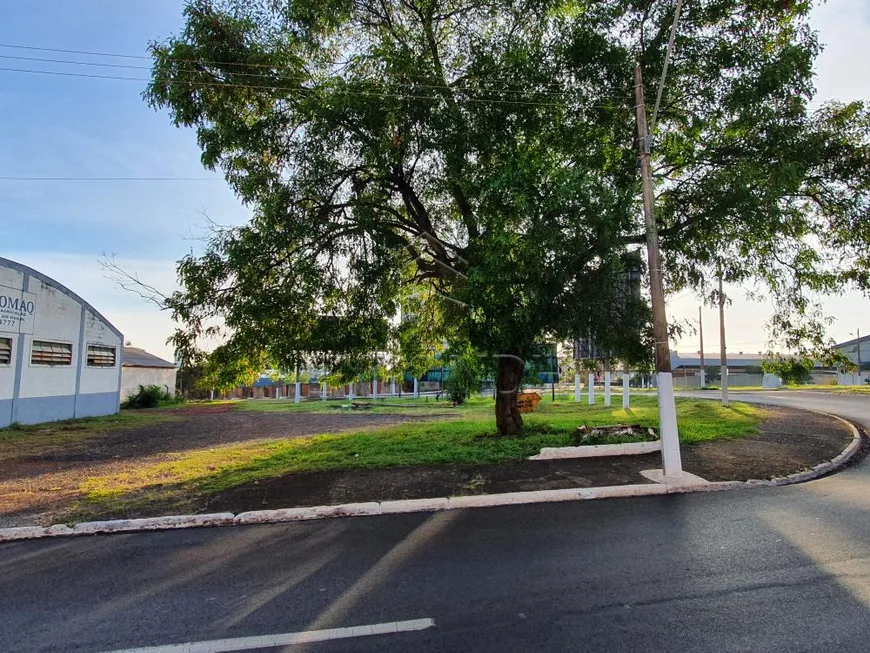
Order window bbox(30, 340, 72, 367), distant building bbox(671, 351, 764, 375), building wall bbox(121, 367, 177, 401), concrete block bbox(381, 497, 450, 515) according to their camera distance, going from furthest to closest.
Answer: distant building bbox(671, 351, 764, 375) < building wall bbox(121, 367, 177, 401) < window bbox(30, 340, 72, 367) < concrete block bbox(381, 497, 450, 515)

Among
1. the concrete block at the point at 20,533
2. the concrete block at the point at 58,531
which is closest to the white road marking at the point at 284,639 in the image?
the concrete block at the point at 58,531

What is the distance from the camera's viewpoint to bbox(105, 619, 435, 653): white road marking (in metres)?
3.41

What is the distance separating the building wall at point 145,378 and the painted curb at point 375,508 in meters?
27.5

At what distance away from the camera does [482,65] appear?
10555 millimetres

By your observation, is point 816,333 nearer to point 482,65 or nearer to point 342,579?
point 482,65

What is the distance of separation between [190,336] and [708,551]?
31.0 ft

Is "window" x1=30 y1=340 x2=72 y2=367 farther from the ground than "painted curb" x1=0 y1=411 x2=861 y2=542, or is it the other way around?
"window" x1=30 y1=340 x2=72 y2=367

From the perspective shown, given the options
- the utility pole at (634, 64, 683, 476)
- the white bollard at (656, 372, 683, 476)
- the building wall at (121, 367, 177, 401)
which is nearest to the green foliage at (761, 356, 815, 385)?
the utility pole at (634, 64, 683, 476)

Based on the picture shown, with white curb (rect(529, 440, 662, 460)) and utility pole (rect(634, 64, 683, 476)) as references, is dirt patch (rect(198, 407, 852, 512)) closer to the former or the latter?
white curb (rect(529, 440, 662, 460))

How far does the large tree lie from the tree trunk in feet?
1.69

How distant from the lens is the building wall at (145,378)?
32.2m

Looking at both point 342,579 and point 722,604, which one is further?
point 342,579

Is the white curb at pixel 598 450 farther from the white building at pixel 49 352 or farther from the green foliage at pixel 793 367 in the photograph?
the white building at pixel 49 352

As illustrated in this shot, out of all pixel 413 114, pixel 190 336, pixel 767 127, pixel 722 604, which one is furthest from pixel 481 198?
pixel 722 604
